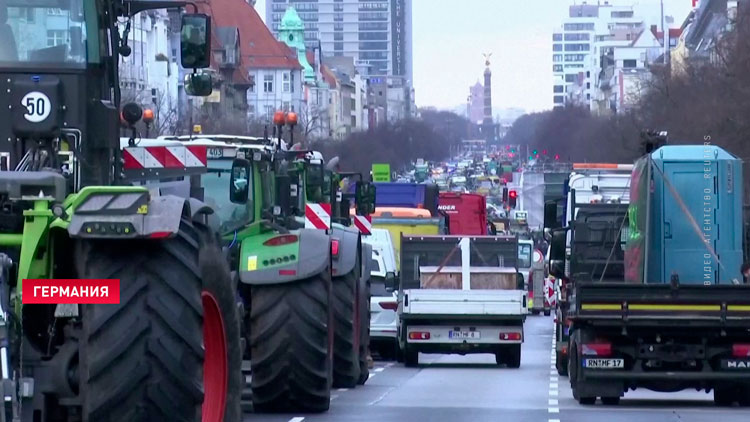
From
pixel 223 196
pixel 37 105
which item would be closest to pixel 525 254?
pixel 223 196

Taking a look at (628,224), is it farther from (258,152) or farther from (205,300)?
(205,300)

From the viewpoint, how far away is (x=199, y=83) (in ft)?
40.7

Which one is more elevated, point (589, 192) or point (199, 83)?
point (199, 83)

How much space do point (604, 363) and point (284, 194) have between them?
4.59 meters

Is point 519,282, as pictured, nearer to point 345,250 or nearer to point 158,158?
point 345,250

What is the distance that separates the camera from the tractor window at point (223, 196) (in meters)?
16.8

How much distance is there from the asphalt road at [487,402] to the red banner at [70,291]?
749cm

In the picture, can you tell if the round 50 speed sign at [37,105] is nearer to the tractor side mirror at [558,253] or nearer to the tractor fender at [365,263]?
the tractor fender at [365,263]

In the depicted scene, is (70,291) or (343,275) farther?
(343,275)

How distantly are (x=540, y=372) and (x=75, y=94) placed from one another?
18.6m

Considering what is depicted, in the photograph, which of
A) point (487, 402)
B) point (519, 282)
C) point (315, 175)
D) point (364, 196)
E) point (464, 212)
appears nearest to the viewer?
point (487, 402)

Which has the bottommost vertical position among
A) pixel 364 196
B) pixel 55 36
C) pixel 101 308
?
pixel 364 196

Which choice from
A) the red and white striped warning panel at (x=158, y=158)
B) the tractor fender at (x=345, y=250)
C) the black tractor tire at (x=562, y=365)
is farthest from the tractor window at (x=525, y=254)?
the red and white striped warning panel at (x=158, y=158)

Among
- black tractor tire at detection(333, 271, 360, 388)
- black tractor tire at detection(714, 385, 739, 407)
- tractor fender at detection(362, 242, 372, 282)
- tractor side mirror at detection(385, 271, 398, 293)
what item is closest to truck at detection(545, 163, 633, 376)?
tractor side mirror at detection(385, 271, 398, 293)
